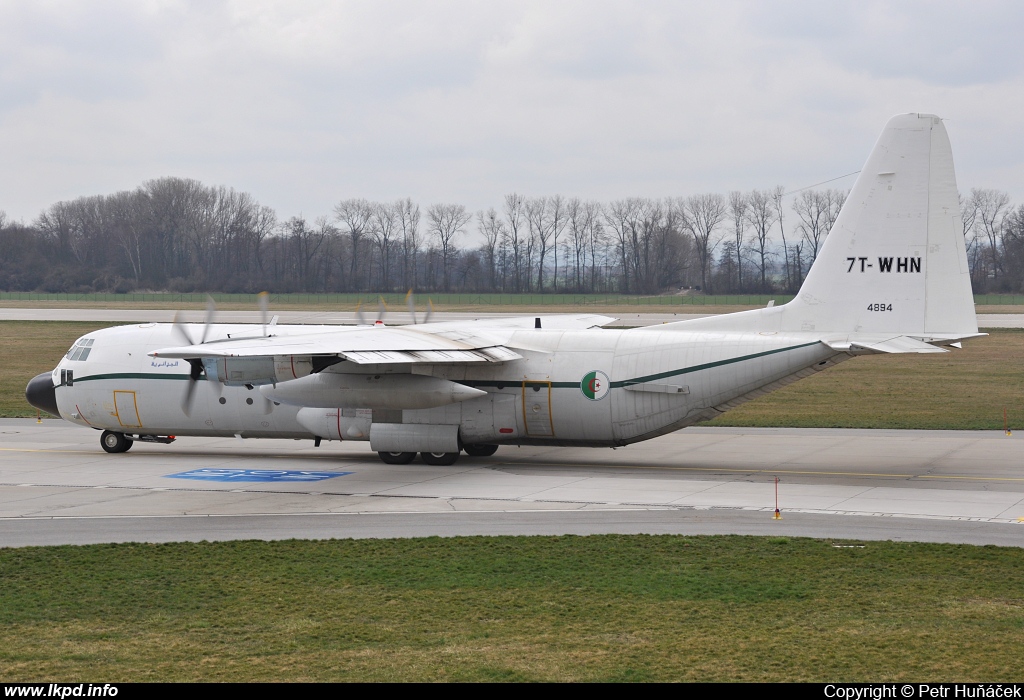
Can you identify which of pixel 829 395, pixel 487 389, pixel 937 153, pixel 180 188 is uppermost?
pixel 180 188

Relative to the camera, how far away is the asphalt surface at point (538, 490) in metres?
18.8

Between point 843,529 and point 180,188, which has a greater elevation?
point 180,188

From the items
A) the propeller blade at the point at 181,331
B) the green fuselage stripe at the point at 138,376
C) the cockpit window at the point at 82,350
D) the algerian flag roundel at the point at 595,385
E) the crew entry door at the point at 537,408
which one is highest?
the propeller blade at the point at 181,331

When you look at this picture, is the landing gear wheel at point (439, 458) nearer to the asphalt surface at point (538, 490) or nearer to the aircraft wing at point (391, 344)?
the asphalt surface at point (538, 490)

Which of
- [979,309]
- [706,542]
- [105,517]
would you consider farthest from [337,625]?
[979,309]

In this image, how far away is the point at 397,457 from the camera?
2675 cm

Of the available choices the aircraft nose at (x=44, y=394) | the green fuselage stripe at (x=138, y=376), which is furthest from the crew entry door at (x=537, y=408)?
the aircraft nose at (x=44, y=394)

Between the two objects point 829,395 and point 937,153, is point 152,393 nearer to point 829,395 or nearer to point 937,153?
point 937,153

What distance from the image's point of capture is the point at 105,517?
1991 cm

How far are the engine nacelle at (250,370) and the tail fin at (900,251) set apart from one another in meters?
12.1

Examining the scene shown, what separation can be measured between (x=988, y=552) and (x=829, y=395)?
1046 inches

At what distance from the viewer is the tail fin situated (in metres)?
22.9

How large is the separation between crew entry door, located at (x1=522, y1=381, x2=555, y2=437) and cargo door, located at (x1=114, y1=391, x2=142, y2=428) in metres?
11.2

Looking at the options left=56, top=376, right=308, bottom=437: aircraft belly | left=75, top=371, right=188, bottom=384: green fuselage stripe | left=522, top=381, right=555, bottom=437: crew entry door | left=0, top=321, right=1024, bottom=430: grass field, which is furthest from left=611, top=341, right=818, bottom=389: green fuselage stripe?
left=75, top=371, right=188, bottom=384: green fuselage stripe
